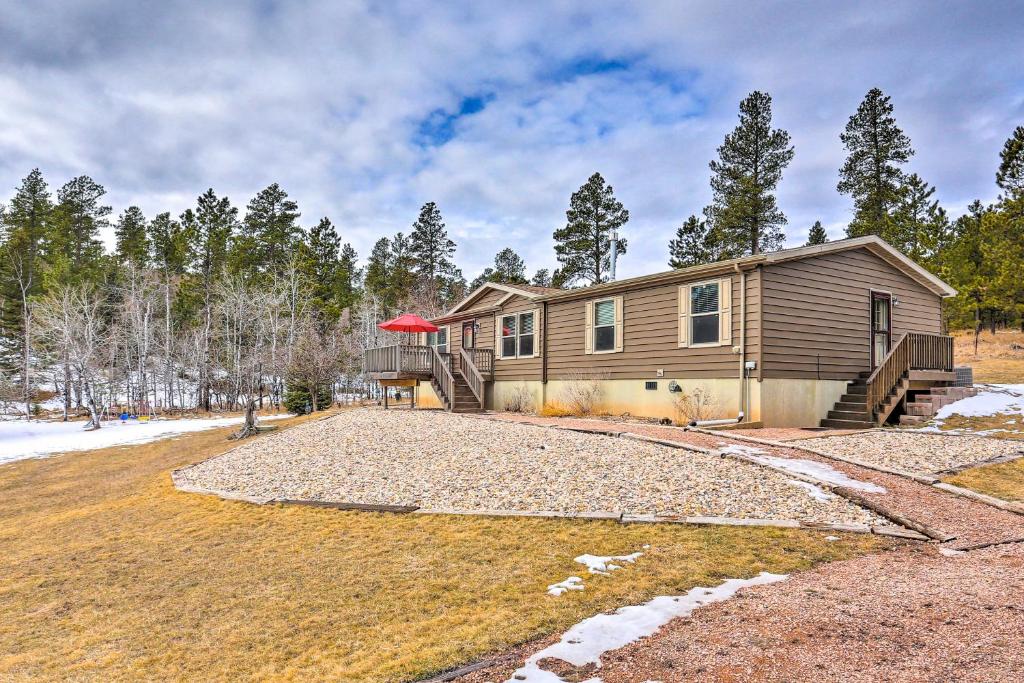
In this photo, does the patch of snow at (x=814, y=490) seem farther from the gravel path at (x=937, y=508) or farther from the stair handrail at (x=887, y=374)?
the stair handrail at (x=887, y=374)

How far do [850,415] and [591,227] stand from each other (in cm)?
2499

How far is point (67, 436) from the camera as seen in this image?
21.5m

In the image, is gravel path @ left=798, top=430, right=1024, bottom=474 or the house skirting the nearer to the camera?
gravel path @ left=798, top=430, right=1024, bottom=474

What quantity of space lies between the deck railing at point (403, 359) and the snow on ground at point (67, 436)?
7.62m

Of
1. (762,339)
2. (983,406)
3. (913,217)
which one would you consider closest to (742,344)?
(762,339)

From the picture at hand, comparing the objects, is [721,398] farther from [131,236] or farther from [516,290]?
[131,236]

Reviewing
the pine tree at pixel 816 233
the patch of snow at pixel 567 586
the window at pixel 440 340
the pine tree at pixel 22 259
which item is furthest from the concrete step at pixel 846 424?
the pine tree at pixel 22 259

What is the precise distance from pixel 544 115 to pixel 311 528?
15502 millimetres

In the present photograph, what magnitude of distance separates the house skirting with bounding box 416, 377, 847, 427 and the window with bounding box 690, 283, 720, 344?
963 mm

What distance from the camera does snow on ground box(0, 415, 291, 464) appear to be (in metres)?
17.6

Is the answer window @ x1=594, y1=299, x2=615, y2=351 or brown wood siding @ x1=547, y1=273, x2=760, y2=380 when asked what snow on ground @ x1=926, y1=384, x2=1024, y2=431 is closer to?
brown wood siding @ x1=547, y1=273, x2=760, y2=380

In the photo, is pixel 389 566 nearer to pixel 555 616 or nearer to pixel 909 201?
pixel 555 616

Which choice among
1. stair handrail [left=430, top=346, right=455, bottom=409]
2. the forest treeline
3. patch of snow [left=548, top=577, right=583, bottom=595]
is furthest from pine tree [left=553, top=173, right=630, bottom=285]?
patch of snow [left=548, top=577, right=583, bottom=595]

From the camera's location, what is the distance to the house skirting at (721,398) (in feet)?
39.6
